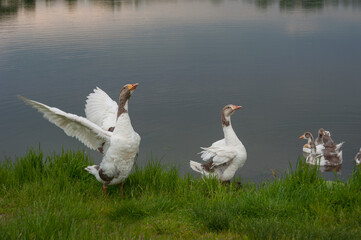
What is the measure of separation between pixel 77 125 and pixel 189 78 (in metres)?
11.1

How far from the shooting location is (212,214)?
5.52 m

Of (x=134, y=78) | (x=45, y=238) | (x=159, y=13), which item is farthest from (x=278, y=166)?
(x=159, y=13)

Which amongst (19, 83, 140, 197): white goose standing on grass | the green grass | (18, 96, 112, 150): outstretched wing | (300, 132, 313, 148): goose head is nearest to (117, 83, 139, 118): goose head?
(19, 83, 140, 197): white goose standing on grass

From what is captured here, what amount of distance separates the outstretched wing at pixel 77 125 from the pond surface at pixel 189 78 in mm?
1040

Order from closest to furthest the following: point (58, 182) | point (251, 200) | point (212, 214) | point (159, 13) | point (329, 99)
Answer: point (212, 214), point (251, 200), point (58, 182), point (329, 99), point (159, 13)

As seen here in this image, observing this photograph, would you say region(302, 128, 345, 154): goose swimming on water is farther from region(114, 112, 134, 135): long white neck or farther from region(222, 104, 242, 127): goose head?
region(114, 112, 134, 135): long white neck

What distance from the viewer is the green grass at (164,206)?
4875 mm

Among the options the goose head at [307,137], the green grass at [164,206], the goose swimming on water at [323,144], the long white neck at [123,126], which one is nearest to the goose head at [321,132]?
the goose swimming on water at [323,144]

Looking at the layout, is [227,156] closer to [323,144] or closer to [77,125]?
[77,125]

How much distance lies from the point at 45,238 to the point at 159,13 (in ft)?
128

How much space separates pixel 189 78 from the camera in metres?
18.0

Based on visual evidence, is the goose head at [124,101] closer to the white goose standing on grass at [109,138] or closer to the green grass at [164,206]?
the white goose standing on grass at [109,138]

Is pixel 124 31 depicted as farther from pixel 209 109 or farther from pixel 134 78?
pixel 209 109

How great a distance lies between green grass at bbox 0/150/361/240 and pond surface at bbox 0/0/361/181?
145cm
